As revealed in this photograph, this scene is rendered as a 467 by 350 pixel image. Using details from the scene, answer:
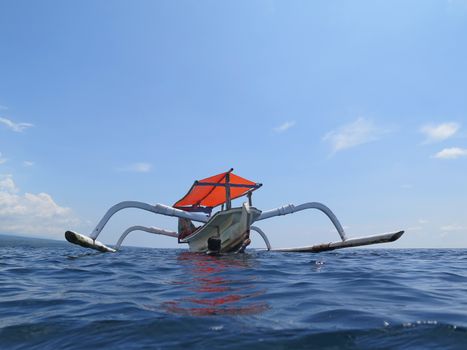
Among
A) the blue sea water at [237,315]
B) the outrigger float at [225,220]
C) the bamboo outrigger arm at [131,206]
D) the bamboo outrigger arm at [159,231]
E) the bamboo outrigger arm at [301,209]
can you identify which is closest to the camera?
the blue sea water at [237,315]

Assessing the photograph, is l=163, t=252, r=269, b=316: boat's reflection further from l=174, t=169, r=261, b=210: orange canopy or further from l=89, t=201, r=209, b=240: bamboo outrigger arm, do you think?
l=89, t=201, r=209, b=240: bamboo outrigger arm

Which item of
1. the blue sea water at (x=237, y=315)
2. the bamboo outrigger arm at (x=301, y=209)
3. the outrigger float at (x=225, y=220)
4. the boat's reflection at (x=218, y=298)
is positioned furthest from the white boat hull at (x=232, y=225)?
the blue sea water at (x=237, y=315)

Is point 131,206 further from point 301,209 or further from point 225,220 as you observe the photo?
point 301,209

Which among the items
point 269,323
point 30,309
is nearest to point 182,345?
point 269,323

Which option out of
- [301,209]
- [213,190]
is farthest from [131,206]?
[301,209]

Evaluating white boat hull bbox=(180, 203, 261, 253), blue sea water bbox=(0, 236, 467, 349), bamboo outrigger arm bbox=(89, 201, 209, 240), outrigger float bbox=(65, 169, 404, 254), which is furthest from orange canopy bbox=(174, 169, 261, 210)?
blue sea water bbox=(0, 236, 467, 349)

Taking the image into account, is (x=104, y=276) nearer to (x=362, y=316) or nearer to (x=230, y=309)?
(x=230, y=309)

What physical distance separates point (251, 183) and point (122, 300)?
17.7 metres

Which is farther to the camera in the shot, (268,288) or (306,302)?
(268,288)

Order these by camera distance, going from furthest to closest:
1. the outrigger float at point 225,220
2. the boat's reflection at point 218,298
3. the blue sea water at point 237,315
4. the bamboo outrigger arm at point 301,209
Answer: the bamboo outrigger arm at point 301,209 < the outrigger float at point 225,220 < the boat's reflection at point 218,298 < the blue sea water at point 237,315

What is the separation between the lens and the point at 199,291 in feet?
24.5

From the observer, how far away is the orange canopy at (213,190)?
22594 mm

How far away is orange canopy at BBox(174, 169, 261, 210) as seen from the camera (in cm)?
2259

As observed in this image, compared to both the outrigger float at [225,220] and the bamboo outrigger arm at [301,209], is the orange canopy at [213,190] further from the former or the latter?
the bamboo outrigger arm at [301,209]
